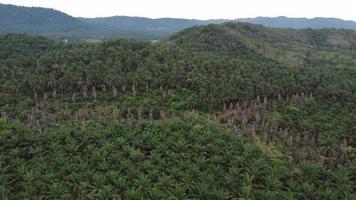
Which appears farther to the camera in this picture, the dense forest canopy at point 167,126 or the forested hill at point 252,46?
the forested hill at point 252,46

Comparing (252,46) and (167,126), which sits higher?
(252,46)

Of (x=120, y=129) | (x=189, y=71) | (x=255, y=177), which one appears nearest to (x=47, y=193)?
(x=120, y=129)

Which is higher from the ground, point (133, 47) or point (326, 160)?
point (133, 47)

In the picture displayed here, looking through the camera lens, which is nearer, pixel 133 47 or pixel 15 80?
pixel 15 80

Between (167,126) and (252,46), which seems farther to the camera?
(252,46)

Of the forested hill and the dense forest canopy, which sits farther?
the forested hill

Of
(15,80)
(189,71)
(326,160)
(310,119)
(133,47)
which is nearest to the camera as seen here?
(326,160)

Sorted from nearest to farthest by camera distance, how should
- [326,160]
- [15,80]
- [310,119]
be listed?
[326,160] → [310,119] → [15,80]

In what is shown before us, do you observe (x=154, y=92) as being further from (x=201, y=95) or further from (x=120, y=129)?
(x=120, y=129)
